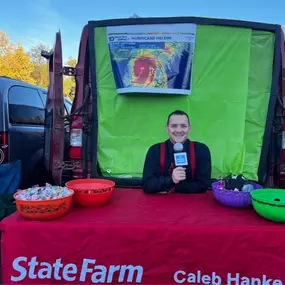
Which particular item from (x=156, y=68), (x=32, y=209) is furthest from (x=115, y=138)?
(x=32, y=209)

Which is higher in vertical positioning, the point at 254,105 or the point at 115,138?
the point at 254,105

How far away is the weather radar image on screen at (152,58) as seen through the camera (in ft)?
9.87

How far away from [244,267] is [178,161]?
787 mm

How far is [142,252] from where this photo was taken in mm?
1592

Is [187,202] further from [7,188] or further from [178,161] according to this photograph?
[7,188]

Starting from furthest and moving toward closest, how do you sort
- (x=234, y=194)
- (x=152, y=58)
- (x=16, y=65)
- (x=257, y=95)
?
(x=16, y=65), (x=257, y=95), (x=152, y=58), (x=234, y=194)

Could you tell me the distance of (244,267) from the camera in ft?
5.15

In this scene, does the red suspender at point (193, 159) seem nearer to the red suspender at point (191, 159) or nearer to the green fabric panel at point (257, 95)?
the red suspender at point (191, 159)

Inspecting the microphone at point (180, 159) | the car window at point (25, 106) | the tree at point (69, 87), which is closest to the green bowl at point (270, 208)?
the microphone at point (180, 159)

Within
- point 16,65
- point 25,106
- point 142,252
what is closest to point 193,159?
point 142,252

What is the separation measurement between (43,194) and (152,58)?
1845 millimetres

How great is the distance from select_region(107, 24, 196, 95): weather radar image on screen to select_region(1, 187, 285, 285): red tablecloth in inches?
69.1

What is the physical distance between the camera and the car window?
3939 millimetres

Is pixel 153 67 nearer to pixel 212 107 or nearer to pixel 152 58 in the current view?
pixel 152 58
